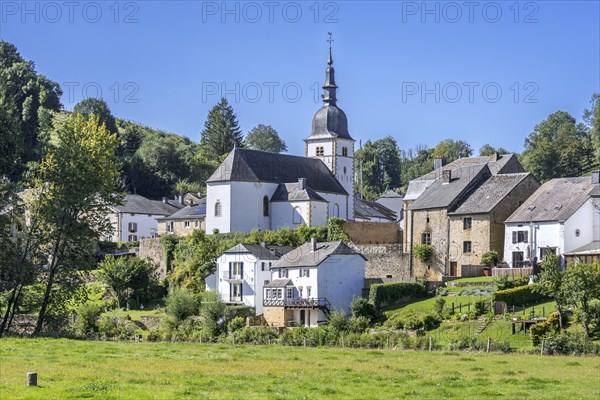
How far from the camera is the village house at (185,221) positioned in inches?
3583

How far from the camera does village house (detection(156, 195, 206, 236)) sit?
9100cm

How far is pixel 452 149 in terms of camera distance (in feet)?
470

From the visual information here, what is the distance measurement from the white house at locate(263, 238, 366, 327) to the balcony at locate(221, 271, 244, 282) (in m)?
3.52

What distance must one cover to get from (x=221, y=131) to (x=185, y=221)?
46546mm

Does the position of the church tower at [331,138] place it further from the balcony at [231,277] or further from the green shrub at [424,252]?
the green shrub at [424,252]

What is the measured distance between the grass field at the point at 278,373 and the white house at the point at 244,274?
2533 cm

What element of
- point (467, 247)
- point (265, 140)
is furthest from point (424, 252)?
point (265, 140)

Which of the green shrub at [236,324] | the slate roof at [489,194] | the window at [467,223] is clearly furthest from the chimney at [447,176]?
the green shrub at [236,324]

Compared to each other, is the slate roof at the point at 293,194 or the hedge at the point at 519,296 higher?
the slate roof at the point at 293,194

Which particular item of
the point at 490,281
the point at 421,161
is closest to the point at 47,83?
the point at 421,161

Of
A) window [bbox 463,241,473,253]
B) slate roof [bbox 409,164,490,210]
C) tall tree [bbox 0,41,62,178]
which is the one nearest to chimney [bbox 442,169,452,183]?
slate roof [bbox 409,164,490,210]

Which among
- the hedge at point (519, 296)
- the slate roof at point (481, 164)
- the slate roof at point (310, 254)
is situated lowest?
the hedge at point (519, 296)

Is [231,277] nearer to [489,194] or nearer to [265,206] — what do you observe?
[265,206]

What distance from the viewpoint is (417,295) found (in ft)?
213
